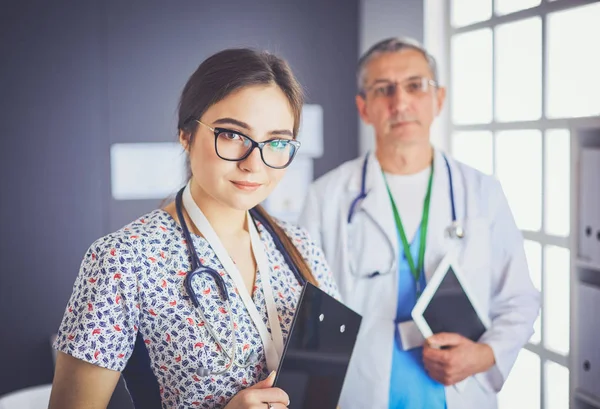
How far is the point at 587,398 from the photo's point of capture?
1.70 meters

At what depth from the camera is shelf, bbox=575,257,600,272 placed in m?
1.64

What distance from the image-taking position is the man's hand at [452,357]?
1823 mm

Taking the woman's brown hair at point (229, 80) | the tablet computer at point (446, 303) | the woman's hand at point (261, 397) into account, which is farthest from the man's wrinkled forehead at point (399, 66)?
the woman's hand at point (261, 397)

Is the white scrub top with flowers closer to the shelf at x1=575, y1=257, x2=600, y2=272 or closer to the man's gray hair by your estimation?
the shelf at x1=575, y1=257, x2=600, y2=272

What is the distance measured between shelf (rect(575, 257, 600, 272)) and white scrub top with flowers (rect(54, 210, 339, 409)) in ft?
2.86

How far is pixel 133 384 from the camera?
1328mm

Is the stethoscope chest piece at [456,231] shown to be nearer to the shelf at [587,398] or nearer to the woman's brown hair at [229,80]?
the shelf at [587,398]

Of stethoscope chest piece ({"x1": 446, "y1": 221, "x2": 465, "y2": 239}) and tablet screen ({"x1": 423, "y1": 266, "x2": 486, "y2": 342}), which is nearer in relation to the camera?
tablet screen ({"x1": 423, "y1": 266, "x2": 486, "y2": 342})

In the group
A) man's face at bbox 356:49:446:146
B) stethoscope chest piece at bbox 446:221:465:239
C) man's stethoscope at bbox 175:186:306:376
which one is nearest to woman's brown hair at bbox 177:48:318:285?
man's stethoscope at bbox 175:186:306:376

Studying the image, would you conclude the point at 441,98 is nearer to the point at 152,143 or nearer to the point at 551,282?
the point at 551,282

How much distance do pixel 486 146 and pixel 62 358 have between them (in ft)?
7.52

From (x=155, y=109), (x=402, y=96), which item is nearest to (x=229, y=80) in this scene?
(x=402, y=96)

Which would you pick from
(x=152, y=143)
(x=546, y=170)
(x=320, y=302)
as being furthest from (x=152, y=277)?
(x=152, y=143)

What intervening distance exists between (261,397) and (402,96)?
109cm
